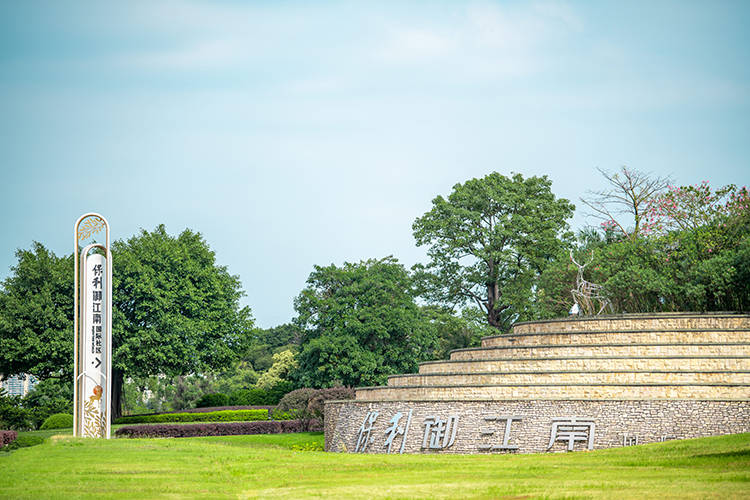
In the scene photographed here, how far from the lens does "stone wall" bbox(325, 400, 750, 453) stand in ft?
63.4

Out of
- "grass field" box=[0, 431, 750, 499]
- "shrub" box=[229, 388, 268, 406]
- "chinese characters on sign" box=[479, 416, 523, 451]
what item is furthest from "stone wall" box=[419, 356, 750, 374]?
"shrub" box=[229, 388, 268, 406]

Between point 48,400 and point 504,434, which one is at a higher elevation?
point 48,400

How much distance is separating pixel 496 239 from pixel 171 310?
55.1ft

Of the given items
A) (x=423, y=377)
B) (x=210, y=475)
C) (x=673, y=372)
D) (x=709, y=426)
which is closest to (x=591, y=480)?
(x=210, y=475)

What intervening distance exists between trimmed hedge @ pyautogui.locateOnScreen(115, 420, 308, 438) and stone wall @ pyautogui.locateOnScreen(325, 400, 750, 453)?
12.9 meters

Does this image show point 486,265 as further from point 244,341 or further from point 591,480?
point 591,480

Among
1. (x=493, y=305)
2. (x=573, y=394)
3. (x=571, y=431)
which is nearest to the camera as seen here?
(x=571, y=431)

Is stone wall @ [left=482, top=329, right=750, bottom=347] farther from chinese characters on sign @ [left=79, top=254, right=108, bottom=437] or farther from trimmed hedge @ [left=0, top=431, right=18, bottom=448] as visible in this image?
trimmed hedge @ [left=0, top=431, right=18, bottom=448]

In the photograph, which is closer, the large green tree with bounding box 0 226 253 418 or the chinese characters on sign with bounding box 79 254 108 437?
the chinese characters on sign with bounding box 79 254 108 437

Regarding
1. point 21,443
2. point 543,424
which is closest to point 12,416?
point 21,443

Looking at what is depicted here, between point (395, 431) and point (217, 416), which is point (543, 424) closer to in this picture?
point (395, 431)

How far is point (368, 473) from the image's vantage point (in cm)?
1479

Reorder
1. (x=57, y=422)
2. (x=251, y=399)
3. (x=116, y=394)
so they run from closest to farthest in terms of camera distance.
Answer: (x=57, y=422)
(x=116, y=394)
(x=251, y=399)

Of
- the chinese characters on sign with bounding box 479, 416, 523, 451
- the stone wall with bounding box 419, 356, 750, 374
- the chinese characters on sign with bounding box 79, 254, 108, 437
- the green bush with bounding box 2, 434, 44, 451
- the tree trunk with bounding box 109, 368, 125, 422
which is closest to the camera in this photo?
the chinese characters on sign with bounding box 479, 416, 523, 451
